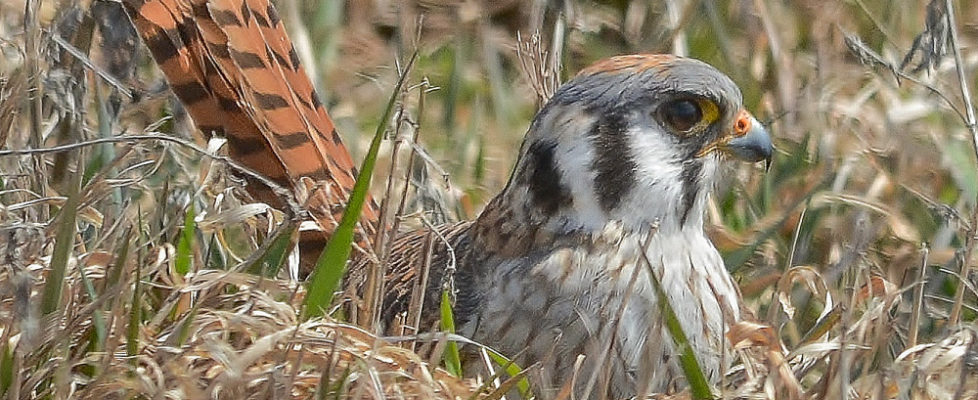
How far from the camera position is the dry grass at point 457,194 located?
2.95 metres

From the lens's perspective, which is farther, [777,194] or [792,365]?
[777,194]

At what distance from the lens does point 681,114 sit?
3.55 metres

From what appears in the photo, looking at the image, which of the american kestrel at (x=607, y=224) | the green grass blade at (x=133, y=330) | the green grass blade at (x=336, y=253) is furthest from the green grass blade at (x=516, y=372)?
the green grass blade at (x=133, y=330)

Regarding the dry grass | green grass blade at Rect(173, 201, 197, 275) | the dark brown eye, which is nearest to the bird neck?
the dark brown eye

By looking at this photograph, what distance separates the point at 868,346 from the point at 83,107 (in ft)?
6.12

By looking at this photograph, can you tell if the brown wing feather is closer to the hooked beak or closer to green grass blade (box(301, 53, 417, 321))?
green grass blade (box(301, 53, 417, 321))

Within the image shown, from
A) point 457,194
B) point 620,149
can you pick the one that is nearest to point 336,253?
point 620,149

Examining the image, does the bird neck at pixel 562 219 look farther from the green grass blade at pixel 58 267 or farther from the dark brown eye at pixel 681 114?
the green grass blade at pixel 58 267

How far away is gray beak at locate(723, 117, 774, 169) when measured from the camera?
360cm

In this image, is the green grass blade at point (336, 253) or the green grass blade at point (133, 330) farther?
the green grass blade at point (336, 253)

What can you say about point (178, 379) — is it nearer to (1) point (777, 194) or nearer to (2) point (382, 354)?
(2) point (382, 354)

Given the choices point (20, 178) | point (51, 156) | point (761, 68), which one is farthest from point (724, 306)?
point (761, 68)

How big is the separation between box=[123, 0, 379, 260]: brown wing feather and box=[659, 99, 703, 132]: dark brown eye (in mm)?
653

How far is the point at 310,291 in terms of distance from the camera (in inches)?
123
